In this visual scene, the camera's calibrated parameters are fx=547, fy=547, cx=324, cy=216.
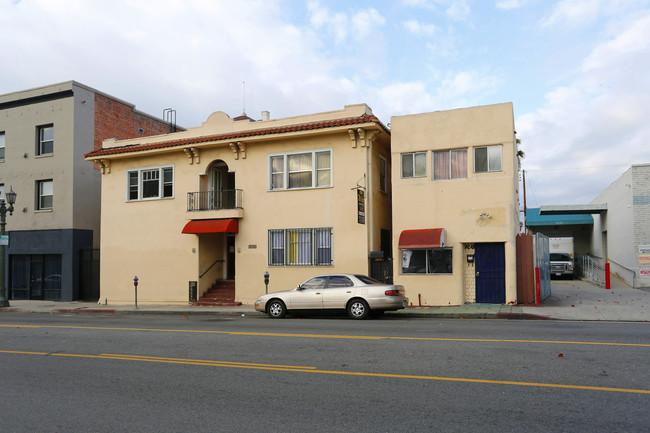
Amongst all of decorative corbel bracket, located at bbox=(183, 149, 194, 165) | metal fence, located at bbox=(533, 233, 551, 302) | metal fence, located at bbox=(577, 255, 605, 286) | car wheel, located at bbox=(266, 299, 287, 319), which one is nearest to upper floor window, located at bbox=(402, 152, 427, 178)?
metal fence, located at bbox=(533, 233, 551, 302)

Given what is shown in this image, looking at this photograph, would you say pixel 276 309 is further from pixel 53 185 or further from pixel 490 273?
pixel 53 185

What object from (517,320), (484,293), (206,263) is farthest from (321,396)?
(206,263)

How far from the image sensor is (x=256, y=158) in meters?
22.0

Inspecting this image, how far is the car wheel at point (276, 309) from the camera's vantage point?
656 inches

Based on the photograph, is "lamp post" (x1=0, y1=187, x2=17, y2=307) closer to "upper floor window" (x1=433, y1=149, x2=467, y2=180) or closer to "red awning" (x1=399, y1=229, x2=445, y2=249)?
"red awning" (x1=399, y1=229, x2=445, y2=249)

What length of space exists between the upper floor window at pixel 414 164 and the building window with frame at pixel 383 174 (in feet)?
6.78

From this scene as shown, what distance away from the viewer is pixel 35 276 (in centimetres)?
2736

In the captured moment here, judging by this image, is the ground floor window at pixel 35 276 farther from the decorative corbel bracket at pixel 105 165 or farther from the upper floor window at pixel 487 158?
the upper floor window at pixel 487 158

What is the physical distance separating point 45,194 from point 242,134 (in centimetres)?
1215

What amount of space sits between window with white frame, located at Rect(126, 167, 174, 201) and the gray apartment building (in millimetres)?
2605

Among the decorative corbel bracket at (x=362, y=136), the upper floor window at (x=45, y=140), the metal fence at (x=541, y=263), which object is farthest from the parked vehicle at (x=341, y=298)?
the upper floor window at (x=45, y=140)

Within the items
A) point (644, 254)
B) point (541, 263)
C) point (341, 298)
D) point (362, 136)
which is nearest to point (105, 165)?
point (362, 136)

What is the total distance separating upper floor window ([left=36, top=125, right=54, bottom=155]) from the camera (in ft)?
89.0

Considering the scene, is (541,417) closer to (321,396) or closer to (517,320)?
(321,396)
